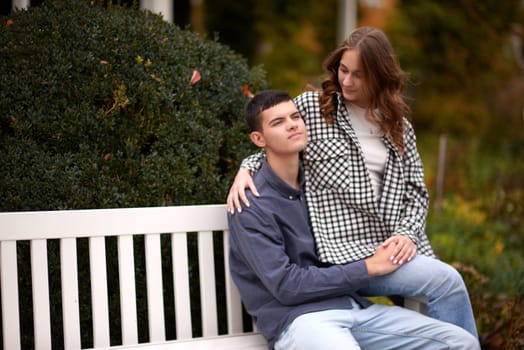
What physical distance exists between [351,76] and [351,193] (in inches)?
20.1

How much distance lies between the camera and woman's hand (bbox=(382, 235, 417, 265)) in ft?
8.71

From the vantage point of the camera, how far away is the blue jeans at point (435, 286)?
271cm

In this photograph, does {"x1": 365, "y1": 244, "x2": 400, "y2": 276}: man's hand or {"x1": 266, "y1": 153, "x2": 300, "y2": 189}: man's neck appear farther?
{"x1": 266, "y1": 153, "x2": 300, "y2": 189}: man's neck

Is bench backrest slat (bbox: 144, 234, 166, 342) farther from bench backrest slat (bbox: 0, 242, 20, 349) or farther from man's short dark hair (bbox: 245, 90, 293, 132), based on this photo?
man's short dark hair (bbox: 245, 90, 293, 132)

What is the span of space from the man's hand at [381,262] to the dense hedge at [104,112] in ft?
2.62

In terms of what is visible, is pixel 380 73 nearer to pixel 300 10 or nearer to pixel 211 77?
pixel 211 77

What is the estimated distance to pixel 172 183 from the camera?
290 centimetres

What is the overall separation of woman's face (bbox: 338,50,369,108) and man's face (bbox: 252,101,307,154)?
0.31 metres

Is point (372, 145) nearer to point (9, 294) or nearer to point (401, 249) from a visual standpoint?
point (401, 249)

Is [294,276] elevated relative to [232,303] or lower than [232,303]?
elevated

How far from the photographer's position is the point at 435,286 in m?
2.72

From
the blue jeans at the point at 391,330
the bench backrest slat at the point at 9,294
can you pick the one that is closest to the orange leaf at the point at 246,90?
the blue jeans at the point at 391,330

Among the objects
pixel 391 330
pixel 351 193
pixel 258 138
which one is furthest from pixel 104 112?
pixel 391 330

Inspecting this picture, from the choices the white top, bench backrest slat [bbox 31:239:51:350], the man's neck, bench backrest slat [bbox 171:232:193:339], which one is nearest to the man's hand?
the white top
